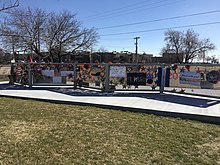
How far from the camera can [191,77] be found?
10.2 meters

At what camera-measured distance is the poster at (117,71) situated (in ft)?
37.9

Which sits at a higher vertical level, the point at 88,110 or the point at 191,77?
the point at 191,77

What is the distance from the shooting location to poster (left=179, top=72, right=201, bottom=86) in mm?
10078

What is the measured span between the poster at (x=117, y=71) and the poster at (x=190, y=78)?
284cm

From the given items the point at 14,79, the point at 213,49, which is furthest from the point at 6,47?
the point at 213,49

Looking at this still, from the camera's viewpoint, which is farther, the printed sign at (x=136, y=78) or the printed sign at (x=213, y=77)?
the printed sign at (x=136, y=78)

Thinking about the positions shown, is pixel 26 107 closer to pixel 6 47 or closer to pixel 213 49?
pixel 6 47

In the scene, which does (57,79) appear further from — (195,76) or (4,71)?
(4,71)

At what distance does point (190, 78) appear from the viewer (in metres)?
10.2

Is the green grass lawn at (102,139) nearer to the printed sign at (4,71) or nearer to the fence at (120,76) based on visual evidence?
the fence at (120,76)

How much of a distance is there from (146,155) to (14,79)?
1348 cm

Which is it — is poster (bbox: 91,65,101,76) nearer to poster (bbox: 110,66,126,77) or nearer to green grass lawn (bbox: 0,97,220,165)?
poster (bbox: 110,66,126,77)

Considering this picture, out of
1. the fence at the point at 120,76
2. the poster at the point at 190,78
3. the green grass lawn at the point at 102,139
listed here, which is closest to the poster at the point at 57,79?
the fence at the point at 120,76

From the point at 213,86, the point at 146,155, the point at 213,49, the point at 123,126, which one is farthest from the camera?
the point at 213,49
